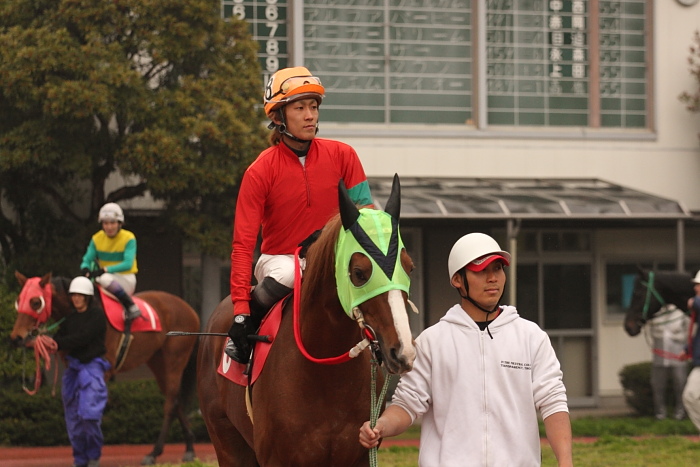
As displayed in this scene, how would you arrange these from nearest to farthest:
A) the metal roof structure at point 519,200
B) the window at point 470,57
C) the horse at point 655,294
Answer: the horse at point 655,294 → the metal roof structure at point 519,200 → the window at point 470,57

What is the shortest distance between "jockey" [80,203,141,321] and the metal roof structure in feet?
14.1

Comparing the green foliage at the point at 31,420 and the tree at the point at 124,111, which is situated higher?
the tree at the point at 124,111

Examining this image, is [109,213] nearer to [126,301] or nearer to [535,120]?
[126,301]

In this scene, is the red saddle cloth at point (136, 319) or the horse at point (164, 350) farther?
the red saddle cloth at point (136, 319)

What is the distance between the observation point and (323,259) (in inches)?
183

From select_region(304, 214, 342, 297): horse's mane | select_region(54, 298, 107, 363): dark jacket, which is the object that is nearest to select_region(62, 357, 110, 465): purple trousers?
select_region(54, 298, 107, 363): dark jacket

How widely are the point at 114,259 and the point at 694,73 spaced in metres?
10.5

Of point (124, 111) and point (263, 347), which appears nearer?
point (263, 347)

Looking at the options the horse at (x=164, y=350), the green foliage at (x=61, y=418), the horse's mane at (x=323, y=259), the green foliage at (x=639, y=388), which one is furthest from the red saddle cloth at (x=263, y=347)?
the green foliage at (x=639, y=388)

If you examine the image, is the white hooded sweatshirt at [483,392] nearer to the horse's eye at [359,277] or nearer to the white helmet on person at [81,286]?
the horse's eye at [359,277]

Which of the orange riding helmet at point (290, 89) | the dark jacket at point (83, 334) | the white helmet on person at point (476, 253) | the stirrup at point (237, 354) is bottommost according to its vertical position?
the dark jacket at point (83, 334)

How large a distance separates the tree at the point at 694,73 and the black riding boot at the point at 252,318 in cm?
1413

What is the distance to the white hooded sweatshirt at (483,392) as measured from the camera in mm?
4105

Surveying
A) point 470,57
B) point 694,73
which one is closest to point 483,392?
point 470,57
